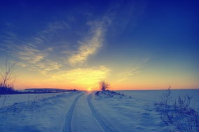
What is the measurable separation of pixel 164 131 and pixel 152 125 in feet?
3.91

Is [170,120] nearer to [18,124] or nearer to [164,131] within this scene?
[164,131]

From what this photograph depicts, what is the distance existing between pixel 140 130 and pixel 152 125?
4.28 feet

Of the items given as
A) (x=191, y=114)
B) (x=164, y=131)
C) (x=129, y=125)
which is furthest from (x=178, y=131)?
(x=191, y=114)

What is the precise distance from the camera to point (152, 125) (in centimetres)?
897

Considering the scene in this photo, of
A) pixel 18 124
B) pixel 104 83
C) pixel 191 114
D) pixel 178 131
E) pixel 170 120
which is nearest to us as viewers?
pixel 178 131

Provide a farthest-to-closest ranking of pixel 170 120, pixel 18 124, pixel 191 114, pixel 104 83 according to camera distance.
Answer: pixel 104 83, pixel 191 114, pixel 170 120, pixel 18 124

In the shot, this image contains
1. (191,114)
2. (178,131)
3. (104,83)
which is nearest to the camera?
(178,131)

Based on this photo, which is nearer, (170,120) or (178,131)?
(178,131)

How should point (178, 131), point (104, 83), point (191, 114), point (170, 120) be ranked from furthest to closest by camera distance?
point (104, 83) → point (191, 114) → point (170, 120) → point (178, 131)

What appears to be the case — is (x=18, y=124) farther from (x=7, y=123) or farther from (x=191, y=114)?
(x=191, y=114)

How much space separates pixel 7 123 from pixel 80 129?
433 cm

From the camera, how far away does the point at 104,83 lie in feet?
297

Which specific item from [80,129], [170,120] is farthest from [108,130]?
[170,120]

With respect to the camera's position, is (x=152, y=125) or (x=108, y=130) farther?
(x=152, y=125)
